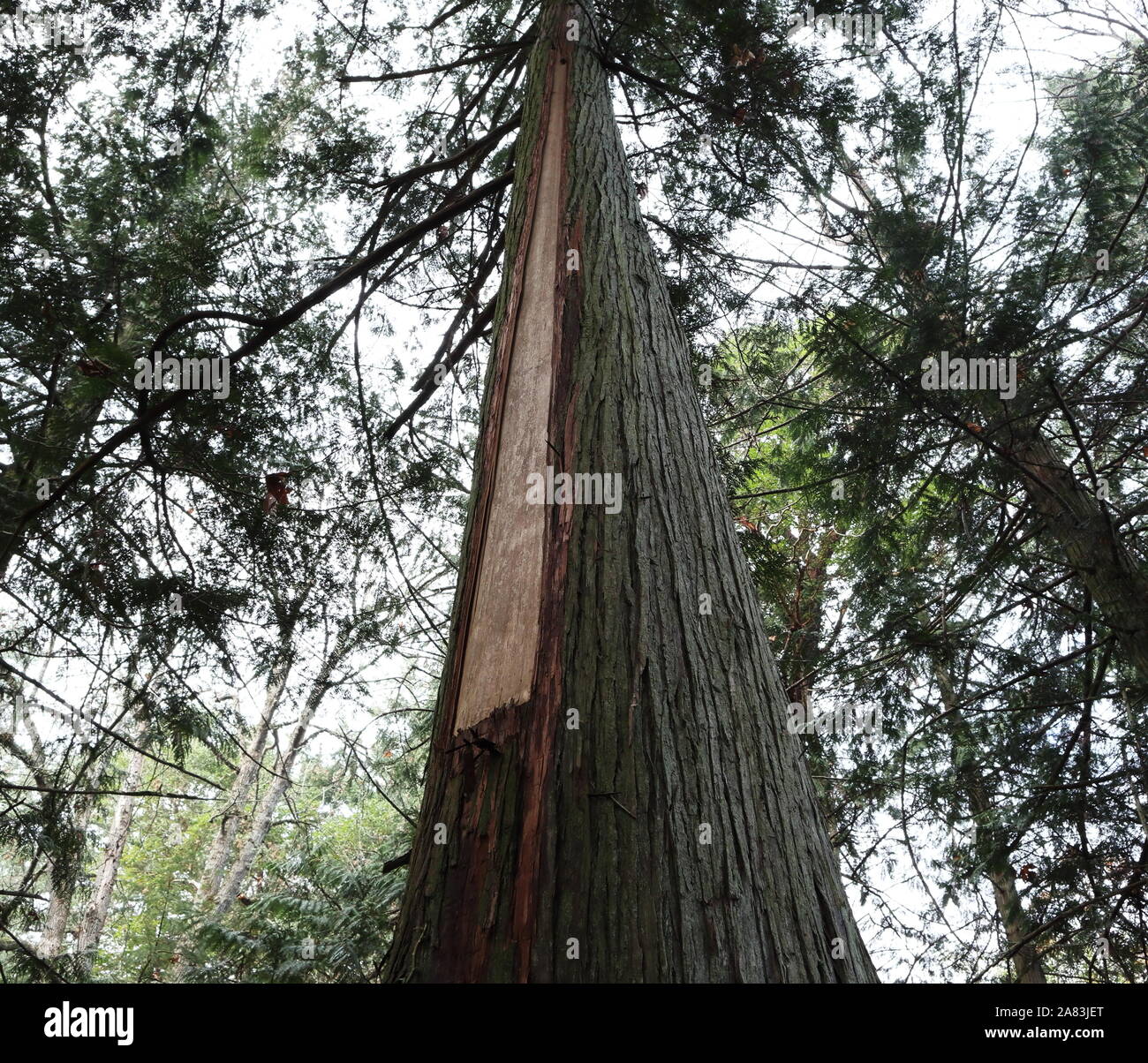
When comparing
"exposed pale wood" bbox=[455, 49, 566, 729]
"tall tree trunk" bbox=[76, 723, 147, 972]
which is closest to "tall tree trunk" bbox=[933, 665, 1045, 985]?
"exposed pale wood" bbox=[455, 49, 566, 729]

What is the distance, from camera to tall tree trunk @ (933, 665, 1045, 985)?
Answer: 165 inches

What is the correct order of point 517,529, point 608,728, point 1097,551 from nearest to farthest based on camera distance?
point 608,728, point 517,529, point 1097,551

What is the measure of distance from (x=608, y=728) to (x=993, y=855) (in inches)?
158

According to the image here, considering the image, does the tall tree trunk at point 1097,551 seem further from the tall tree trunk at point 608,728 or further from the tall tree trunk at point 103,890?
the tall tree trunk at point 103,890

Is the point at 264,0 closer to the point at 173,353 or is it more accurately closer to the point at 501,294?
the point at 173,353

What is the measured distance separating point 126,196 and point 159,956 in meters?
11.3

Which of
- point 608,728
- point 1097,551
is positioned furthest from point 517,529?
point 1097,551

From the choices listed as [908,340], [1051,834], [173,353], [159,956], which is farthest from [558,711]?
[159,956]

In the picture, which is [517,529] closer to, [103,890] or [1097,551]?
[1097,551]

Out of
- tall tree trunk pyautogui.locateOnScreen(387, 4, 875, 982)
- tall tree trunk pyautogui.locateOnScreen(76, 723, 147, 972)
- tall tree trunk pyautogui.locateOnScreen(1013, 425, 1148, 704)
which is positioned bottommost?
tall tree trunk pyautogui.locateOnScreen(76, 723, 147, 972)

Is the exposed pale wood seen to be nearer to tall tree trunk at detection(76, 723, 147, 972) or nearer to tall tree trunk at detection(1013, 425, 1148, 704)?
tall tree trunk at detection(1013, 425, 1148, 704)

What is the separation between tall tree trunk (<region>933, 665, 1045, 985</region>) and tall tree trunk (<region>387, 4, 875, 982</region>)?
119 inches

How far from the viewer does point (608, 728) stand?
3.97 ft
